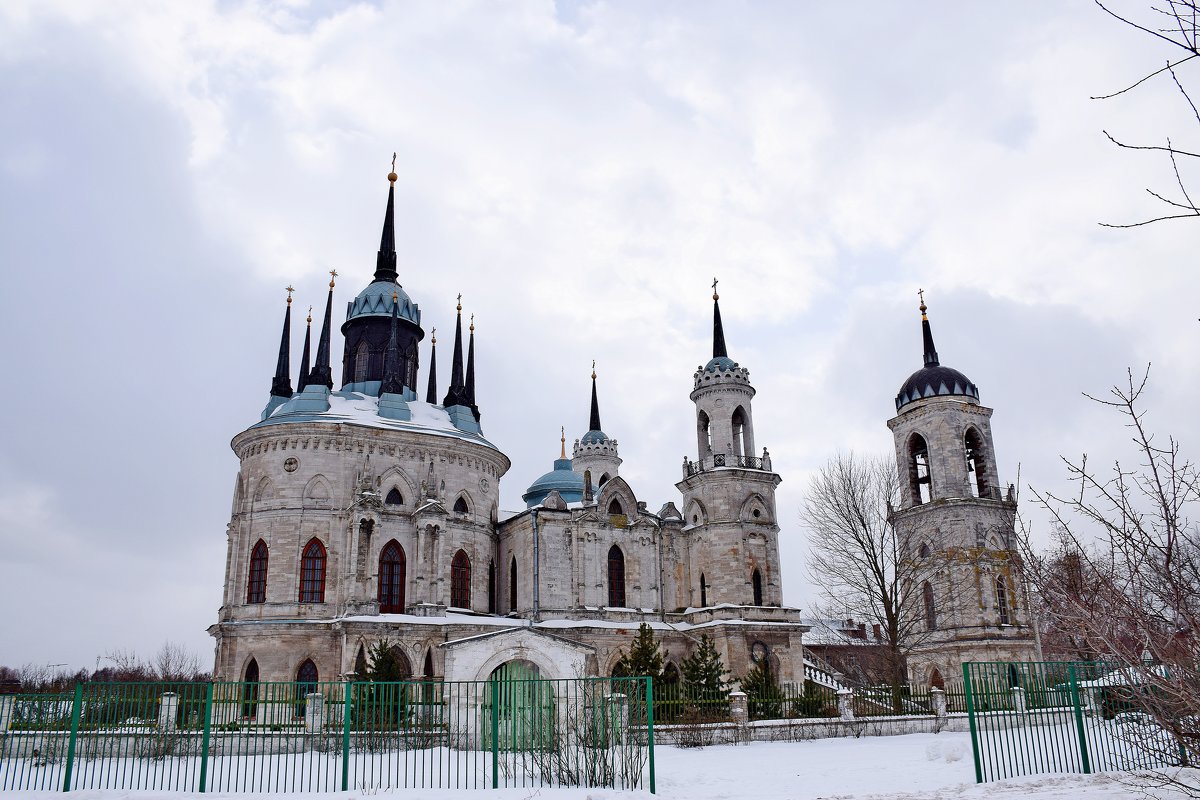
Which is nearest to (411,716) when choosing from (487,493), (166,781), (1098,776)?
(166,781)

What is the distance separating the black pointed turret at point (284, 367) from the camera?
125ft

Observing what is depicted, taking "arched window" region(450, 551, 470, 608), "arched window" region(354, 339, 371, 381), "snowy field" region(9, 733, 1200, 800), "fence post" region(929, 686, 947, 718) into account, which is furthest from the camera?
"arched window" region(354, 339, 371, 381)

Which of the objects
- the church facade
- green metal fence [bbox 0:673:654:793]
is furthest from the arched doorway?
the church facade

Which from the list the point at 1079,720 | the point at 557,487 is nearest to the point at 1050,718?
the point at 1079,720

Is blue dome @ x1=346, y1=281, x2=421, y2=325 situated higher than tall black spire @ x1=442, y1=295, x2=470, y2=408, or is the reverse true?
blue dome @ x1=346, y1=281, x2=421, y2=325

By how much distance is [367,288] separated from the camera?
4119 centimetres

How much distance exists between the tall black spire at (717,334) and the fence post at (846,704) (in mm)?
18522

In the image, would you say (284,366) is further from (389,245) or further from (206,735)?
(206,735)

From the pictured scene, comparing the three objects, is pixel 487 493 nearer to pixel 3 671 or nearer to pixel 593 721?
pixel 593 721

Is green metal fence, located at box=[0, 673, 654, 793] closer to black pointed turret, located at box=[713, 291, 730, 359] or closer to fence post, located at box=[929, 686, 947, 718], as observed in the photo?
fence post, located at box=[929, 686, 947, 718]

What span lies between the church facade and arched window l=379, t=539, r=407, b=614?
0.20 ft

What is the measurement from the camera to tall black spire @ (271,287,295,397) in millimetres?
38094

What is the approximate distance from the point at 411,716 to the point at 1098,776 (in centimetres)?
1294

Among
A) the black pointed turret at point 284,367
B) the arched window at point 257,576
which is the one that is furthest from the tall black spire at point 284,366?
the arched window at point 257,576
